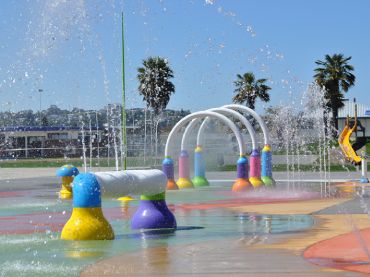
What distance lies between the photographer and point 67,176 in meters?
18.2

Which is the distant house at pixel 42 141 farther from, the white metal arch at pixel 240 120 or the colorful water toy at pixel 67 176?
the colorful water toy at pixel 67 176

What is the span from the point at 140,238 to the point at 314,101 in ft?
70.2

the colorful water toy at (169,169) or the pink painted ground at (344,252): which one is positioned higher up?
the colorful water toy at (169,169)

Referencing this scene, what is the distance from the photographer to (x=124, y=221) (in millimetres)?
12500

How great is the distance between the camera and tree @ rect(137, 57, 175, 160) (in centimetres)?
4725

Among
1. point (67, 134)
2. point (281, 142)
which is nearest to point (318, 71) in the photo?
point (281, 142)

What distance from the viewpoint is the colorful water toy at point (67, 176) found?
59.3ft

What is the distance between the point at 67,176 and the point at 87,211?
28.4ft

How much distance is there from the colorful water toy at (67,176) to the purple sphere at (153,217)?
23.1 ft

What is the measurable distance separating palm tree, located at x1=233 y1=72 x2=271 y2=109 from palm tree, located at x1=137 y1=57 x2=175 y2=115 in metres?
7.02

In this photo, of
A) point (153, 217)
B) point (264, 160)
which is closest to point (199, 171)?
point (264, 160)

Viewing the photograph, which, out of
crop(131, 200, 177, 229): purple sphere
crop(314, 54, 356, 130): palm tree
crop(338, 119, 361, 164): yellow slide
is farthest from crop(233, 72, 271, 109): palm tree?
crop(131, 200, 177, 229): purple sphere

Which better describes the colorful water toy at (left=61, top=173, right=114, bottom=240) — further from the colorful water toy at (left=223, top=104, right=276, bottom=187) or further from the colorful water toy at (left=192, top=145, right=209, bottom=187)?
the colorful water toy at (left=192, top=145, right=209, bottom=187)

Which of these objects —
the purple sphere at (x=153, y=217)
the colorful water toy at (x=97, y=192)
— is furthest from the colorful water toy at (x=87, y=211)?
the purple sphere at (x=153, y=217)
